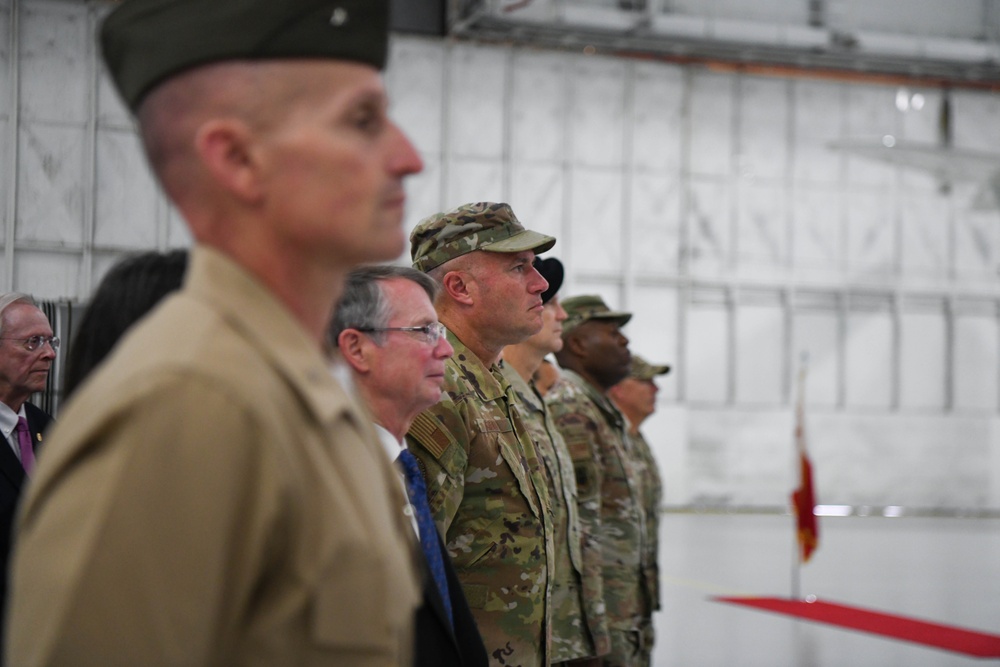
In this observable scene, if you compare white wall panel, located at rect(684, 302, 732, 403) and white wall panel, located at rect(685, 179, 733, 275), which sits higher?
white wall panel, located at rect(685, 179, 733, 275)

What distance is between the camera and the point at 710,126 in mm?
18516

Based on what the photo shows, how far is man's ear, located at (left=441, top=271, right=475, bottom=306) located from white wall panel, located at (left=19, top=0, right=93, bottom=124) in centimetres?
1377

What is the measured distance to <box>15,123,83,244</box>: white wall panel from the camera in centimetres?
1541

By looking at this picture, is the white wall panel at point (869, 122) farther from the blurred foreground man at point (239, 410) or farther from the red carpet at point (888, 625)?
the blurred foreground man at point (239, 410)

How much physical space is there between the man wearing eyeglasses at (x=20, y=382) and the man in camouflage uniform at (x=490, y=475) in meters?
1.27

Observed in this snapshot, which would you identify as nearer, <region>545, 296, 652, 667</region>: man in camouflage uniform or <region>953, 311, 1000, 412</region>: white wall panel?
<region>545, 296, 652, 667</region>: man in camouflage uniform

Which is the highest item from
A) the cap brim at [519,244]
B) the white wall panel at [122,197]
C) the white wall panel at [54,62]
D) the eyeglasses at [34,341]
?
the white wall panel at [54,62]

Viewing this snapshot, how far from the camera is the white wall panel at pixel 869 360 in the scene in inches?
751

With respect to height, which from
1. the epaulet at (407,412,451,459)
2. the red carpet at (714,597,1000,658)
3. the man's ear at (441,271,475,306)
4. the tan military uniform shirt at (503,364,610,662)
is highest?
the man's ear at (441,271,475,306)

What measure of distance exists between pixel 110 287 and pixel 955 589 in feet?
32.6

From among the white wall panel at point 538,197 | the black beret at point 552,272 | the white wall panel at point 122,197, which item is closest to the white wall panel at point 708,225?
the white wall panel at point 538,197

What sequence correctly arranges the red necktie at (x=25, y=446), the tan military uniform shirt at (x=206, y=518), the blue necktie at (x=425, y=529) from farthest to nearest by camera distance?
the red necktie at (x=25, y=446) → the blue necktie at (x=425, y=529) → the tan military uniform shirt at (x=206, y=518)

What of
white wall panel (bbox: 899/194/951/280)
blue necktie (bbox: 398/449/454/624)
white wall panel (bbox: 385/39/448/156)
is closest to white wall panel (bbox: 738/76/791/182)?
white wall panel (bbox: 899/194/951/280)

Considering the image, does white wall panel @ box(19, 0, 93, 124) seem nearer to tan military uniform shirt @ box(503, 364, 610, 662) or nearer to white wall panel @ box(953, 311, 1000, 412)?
tan military uniform shirt @ box(503, 364, 610, 662)
